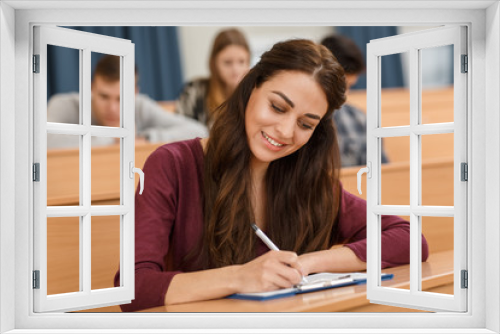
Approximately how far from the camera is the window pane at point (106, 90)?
144 inches

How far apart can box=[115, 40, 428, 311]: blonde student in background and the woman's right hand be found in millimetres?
96

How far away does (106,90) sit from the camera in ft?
12.4

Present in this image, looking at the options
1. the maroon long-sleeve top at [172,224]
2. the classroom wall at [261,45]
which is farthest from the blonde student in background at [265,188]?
the classroom wall at [261,45]

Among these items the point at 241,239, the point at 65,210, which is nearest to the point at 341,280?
the point at 241,239

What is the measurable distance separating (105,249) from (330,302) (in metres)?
0.94

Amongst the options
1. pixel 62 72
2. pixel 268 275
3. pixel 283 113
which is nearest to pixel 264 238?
pixel 268 275

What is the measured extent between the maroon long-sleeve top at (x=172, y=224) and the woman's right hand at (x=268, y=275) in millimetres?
265

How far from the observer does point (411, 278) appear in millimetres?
2094

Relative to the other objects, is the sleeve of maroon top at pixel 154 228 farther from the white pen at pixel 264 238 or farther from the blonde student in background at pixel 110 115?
the blonde student in background at pixel 110 115

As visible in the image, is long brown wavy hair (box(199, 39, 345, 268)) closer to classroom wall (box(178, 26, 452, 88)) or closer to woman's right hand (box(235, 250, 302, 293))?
woman's right hand (box(235, 250, 302, 293))

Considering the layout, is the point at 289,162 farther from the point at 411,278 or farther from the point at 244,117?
the point at 411,278

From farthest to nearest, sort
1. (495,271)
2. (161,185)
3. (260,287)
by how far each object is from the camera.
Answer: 1. (161,185)
2. (260,287)
3. (495,271)

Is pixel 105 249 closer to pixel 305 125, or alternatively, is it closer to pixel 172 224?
pixel 172 224

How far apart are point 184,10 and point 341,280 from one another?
1027 millimetres
